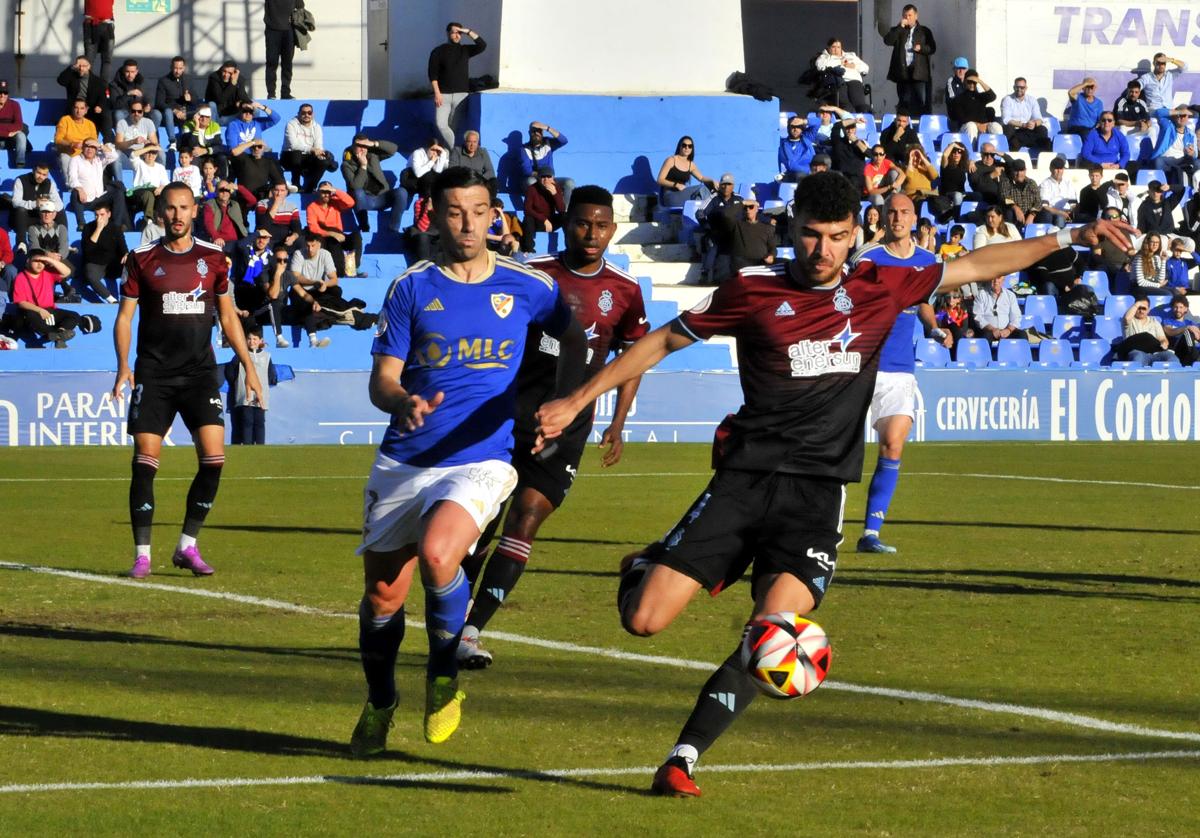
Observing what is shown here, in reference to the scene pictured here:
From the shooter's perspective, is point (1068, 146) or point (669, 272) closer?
point (669, 272)

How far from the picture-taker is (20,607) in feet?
33.2

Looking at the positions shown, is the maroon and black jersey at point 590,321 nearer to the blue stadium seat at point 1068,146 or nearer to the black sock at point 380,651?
the black sock at point 380,651

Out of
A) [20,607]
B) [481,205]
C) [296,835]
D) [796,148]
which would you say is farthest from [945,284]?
[796,148]

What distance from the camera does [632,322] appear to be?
9086 mm

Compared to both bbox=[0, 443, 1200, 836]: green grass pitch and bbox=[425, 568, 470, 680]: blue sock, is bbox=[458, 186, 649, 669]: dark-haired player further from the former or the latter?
bbox=[425, 568, 470, 680]: blue sock

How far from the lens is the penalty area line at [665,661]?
693 cm

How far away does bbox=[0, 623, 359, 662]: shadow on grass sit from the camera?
28.2 ft

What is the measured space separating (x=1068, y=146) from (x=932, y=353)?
8.60m

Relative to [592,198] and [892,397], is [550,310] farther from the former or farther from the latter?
[892,397]

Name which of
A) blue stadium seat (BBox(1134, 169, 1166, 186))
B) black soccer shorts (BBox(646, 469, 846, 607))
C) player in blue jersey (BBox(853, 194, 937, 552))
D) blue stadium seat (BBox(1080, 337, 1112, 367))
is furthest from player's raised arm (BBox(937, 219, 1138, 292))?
blue stadium seat (BBox(1134, 169, 1166, 186))

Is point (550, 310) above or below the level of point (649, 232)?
below

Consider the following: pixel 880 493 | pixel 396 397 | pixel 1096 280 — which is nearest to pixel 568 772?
pixel 396 397

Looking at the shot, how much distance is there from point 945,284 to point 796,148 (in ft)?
86.2

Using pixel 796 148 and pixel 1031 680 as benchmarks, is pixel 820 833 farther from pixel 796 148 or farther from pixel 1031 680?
pixel 796 148
